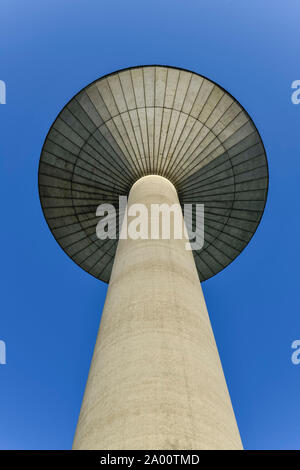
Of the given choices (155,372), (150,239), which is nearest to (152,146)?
(150,239)

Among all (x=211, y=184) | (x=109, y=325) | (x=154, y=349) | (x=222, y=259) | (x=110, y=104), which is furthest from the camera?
(x=222, y=259)

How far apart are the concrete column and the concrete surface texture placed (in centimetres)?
842

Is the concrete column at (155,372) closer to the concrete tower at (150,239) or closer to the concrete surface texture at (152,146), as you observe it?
the concrete tower at (150,239)

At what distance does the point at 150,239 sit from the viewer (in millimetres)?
9156

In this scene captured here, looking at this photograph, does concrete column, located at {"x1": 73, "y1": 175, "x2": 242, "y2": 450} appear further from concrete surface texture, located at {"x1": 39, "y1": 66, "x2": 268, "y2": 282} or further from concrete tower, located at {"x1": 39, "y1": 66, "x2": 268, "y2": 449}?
concrete surface texture, located at {"x1": 39, "y1": 66, "x2": 268, "y2": 282}

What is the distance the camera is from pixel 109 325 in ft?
22.9

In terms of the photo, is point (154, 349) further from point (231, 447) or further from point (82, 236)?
point (82, 236)

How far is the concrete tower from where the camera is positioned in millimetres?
5098

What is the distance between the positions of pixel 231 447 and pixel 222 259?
16423mm

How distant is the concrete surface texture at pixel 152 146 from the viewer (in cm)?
1545

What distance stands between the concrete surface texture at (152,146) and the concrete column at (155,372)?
8.42 metres

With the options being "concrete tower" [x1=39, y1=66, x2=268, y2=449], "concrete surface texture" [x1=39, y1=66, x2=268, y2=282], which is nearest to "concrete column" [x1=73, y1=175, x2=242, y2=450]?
"concrete tower" [x1=39, y1=66, x2=268, y2=449]
